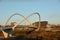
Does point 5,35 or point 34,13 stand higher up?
point 34,13

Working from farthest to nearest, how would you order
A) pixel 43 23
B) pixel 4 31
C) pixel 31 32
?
pixel 43 23 < pixel 31 32 < pixel 4 31

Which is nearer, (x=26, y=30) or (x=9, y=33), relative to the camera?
(x=9, y=33)

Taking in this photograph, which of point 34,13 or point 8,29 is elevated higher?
point 34,13

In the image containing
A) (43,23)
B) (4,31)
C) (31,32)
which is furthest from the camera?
(43,23)

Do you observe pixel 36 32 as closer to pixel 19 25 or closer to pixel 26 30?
pixel 26 30

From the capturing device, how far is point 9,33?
3233 inches

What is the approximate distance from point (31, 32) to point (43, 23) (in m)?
12.5

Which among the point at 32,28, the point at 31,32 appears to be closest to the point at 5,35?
the point at 32,28

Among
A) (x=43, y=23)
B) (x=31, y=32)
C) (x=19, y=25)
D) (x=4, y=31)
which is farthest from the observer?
(x=43, y=23)

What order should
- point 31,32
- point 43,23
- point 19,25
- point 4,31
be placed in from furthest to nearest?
point 43,23 → point 31,32 → point 19,25 → point 4,31

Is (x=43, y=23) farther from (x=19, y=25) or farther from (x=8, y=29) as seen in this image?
(x=8, y=29)

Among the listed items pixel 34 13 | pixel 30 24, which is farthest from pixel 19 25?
pixel 34 13

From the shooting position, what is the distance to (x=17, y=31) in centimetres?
11969

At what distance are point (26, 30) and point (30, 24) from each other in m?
12.6
